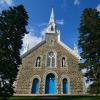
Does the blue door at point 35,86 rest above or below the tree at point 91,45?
below

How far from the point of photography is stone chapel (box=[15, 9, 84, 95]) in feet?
104

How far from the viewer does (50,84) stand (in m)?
32.6

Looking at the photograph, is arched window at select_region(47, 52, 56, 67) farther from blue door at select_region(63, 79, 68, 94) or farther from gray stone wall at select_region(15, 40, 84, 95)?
blue door at select_region(63, 79, 68, 94)

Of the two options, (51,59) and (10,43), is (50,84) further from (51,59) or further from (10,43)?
(10,43)

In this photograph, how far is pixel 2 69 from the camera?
18.5m

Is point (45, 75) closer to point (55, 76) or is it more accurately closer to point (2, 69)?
point (55, 76)

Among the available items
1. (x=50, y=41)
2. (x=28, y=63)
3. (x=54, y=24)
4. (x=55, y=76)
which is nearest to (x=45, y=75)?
(x=55, y=76)

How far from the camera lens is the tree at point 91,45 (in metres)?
22.2

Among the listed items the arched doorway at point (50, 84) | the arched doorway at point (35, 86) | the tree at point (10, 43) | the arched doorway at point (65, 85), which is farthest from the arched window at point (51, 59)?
the tree at point (10, 43)

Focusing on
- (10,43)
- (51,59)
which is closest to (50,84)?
(51,59)

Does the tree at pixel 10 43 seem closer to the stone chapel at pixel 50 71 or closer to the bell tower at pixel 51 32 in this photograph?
the stone chapel at pixel 50 71

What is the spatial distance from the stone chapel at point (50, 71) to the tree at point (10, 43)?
1224cm

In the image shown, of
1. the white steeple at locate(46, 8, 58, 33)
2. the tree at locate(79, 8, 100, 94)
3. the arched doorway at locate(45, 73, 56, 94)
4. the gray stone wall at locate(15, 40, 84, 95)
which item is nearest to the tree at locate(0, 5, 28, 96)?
the tree at locate(79, 8, 100, 94)

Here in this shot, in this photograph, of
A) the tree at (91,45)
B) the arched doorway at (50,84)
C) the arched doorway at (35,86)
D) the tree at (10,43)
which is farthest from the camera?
the arched doorway at (50,84)
